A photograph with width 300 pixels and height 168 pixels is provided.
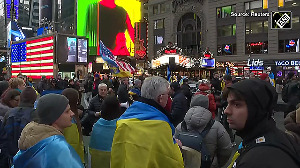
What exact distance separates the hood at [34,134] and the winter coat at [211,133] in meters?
2.23

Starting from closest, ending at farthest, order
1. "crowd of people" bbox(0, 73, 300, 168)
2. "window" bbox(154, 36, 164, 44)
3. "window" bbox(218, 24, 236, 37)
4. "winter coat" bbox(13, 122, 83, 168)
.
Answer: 1. "crowd of people" bbox(0, 73, 300, 168)
2. "winter coat" bbox(13, 122, 83, 168)
3. "window" bbox(218, 24, 236, 37)
4. "window" bbox(154, 36, 164, 44)

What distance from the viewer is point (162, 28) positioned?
199ft

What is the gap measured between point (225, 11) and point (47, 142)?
169ft

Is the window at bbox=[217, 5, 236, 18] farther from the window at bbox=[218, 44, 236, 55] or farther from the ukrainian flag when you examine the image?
the ukrainian flag

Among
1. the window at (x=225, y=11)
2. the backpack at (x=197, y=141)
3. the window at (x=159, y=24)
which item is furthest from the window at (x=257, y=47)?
the backpack at (x=197, y=141)

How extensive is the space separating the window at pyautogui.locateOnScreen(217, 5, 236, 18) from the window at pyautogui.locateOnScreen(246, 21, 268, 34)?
13.0ft

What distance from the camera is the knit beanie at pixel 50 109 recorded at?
2.93m

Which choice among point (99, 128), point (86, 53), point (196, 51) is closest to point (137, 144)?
point (99, 128)

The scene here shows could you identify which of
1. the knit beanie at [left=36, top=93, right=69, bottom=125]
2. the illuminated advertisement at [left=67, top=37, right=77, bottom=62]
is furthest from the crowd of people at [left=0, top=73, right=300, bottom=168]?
the illuminated advertisement at [left=67, top=37, right=77, bottom=62]

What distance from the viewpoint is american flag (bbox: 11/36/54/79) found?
35188 mm

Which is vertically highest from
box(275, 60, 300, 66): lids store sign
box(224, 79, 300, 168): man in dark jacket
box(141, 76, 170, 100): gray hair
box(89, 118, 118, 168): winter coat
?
box(275, 60, 300, 66): lids store sign

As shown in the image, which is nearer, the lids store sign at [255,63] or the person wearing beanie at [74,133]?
the person wearing beanie at [74,133]

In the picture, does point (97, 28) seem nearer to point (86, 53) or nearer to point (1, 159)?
point (86, 53)

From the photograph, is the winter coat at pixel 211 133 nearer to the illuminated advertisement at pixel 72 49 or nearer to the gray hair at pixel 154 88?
the gray hair at pixel 154 88
